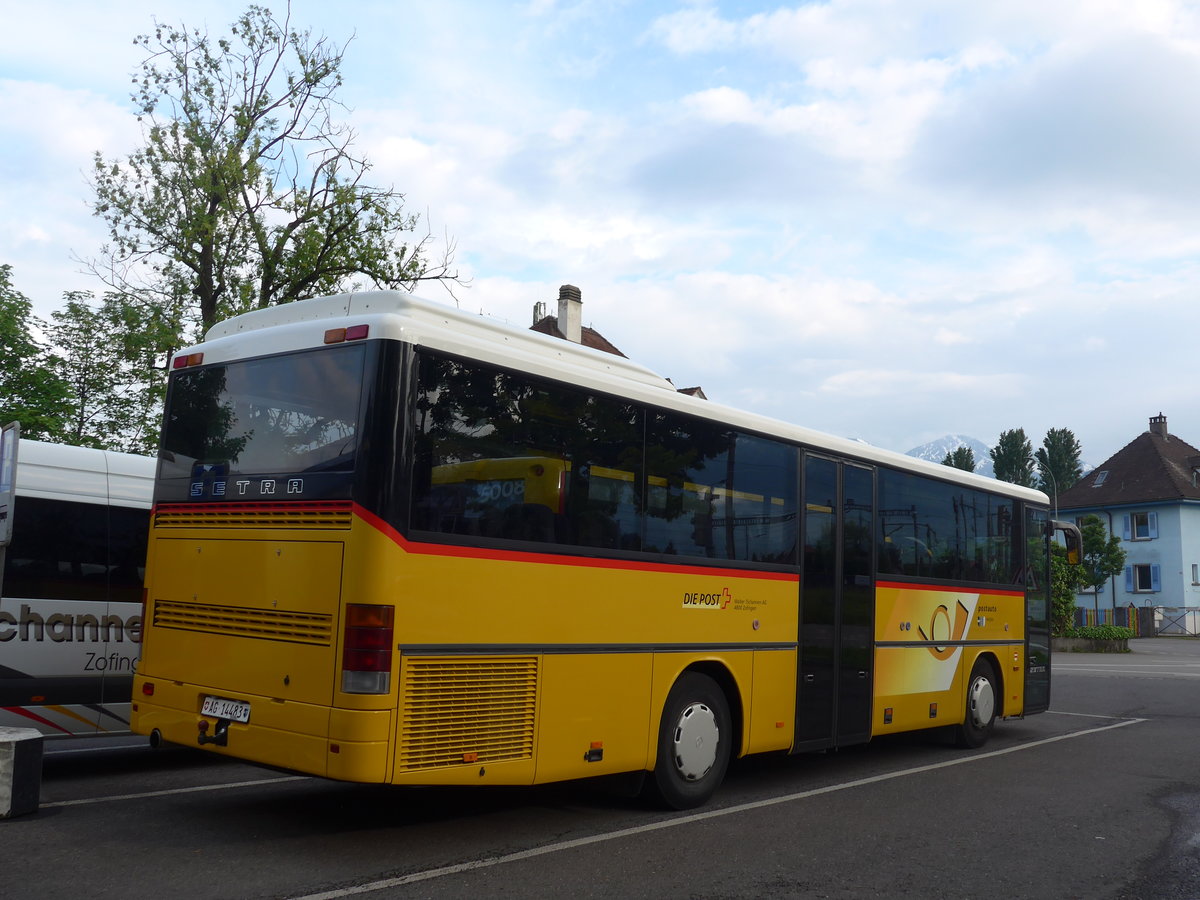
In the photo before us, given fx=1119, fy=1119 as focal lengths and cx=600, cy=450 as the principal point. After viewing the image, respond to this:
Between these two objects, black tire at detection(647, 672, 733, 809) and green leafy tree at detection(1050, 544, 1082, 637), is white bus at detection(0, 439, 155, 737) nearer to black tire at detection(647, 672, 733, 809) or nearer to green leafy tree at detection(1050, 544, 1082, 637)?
black tire at detection(647, 672, 733, 809)

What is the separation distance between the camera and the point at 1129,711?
1719cm

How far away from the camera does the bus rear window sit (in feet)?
21.8

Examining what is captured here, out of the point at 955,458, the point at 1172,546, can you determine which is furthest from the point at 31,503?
the point at 955,458

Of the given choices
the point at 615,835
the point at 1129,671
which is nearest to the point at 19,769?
the point at 615,835

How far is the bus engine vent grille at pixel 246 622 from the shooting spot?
650 cm

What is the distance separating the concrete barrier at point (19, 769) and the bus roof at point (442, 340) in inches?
108

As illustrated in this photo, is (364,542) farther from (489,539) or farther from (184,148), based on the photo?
(184,148)

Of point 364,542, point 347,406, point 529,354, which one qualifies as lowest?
point 364,542

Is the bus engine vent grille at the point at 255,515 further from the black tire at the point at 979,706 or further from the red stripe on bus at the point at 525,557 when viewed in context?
the black tire at the point at 979,706

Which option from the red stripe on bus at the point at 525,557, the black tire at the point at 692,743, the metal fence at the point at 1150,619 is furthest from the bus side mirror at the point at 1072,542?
the metal fence at the point at 1150,619

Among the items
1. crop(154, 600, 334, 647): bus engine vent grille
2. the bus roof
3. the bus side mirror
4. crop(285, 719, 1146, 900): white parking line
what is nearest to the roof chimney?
the bus side mirror

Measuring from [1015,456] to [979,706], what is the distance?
88.4m

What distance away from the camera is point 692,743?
835cm

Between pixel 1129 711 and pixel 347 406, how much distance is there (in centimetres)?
1493
